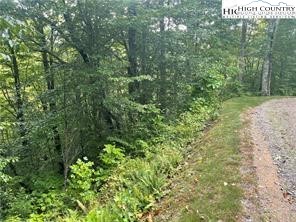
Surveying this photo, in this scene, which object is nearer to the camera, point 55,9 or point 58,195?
Result: point 58,195

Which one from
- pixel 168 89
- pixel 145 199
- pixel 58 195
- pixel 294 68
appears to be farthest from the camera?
pixel 294 68

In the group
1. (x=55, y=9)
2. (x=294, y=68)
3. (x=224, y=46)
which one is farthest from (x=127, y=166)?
(x=294, y=68)

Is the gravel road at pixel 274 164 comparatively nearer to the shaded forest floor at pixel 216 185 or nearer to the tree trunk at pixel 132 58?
the shaded forest floor at pixel 216 185

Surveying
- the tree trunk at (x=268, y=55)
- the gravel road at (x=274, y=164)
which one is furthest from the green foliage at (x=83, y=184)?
the tree trunk at (x=268, y=55)

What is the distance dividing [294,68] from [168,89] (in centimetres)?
1168

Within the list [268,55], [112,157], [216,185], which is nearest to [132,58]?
[112,157]

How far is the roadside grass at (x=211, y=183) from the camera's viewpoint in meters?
4.47

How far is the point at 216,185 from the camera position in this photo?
5.22 meters

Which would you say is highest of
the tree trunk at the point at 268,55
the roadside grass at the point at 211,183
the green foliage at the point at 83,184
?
the tree trunk at the point at 268,55

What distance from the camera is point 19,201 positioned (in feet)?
29.2

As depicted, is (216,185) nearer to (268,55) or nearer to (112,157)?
(112,157)

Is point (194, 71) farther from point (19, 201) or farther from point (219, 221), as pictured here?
point (219, 221)

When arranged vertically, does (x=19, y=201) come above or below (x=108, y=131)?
below

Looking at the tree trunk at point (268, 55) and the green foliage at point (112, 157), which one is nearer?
the green foliage at point (112, 157)
